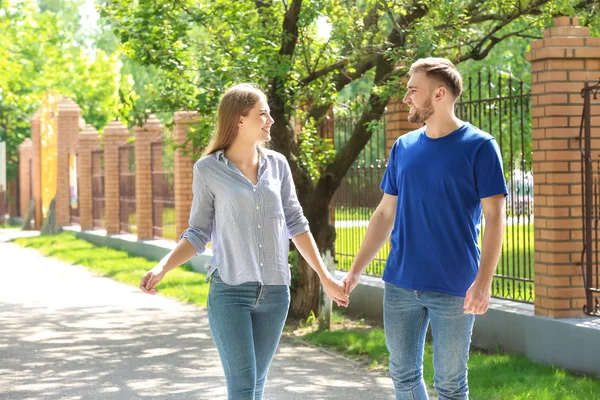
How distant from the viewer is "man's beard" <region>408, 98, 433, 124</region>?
15.0ft

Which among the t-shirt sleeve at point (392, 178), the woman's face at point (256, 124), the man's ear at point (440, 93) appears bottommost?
the t-shirt sleeve at point (392, 178)

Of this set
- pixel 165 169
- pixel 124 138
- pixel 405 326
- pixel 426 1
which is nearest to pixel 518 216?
pixel 426 1

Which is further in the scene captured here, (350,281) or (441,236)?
(350,281)

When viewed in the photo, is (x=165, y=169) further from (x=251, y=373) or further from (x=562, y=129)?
(x=251, y=373)

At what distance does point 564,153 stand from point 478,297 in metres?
4.46

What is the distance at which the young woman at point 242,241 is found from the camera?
15.1ft

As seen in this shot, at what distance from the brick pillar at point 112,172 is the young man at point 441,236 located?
71.1ft

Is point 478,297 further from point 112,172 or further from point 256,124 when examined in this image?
point 112,172

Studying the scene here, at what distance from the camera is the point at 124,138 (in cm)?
2628

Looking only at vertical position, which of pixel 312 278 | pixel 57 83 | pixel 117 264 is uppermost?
pixel 57 83

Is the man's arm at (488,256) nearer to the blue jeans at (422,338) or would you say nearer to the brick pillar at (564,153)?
the blue jeans at (422,338)

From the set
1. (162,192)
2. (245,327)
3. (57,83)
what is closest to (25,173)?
(57,83)

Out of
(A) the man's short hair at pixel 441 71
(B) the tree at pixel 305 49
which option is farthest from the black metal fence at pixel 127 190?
(A) the man's short hair at pixel 441 71

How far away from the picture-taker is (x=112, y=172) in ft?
86.4
